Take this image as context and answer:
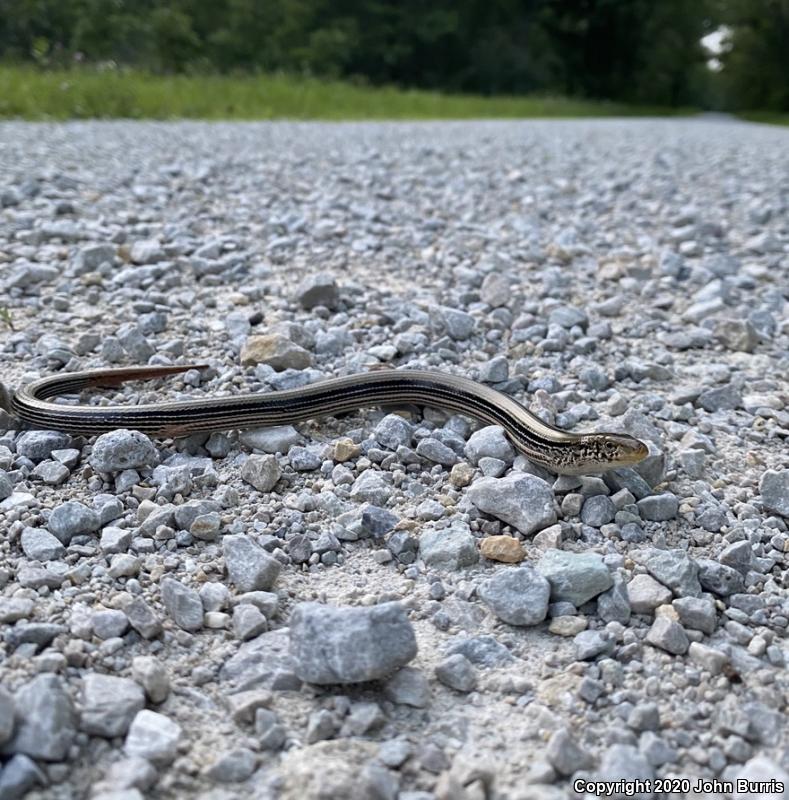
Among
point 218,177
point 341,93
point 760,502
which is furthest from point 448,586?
point 341,93

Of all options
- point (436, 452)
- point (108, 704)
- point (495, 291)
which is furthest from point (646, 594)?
point (495, 291)

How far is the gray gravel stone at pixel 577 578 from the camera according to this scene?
2.67 m

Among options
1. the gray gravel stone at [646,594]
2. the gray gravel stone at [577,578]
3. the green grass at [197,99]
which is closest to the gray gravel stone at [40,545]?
the gray gravel stone at [577,578]

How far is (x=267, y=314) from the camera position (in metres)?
5.01

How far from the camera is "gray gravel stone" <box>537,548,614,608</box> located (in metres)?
2.67

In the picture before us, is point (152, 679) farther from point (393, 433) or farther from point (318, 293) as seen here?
point (318, 293)

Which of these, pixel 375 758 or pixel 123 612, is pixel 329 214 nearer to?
pixel 123 612

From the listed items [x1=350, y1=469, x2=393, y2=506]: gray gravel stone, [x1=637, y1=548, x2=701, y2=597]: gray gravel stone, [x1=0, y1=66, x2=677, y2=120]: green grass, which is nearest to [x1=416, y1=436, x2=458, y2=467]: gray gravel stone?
[x1=350, y1=469, x2=393, y2=506]: gray gravel stone

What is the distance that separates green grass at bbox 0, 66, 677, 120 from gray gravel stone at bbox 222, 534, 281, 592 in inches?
482

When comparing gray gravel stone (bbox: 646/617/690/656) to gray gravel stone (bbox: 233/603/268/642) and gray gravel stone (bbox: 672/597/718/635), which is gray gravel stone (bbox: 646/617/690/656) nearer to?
gray gravel stone (bbox: 672/597/718/635)

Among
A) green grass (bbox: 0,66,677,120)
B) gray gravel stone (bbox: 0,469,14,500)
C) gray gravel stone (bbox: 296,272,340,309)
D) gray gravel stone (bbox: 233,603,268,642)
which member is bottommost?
gray gravel stone (bbox: 233,603,268,642)

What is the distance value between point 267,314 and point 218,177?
4.29 meters

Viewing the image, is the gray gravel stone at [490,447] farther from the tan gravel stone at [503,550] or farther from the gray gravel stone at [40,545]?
the gray gravel stone at [40,545]

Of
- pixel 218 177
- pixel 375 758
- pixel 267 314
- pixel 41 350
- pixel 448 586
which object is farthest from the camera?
pixel 218 177
